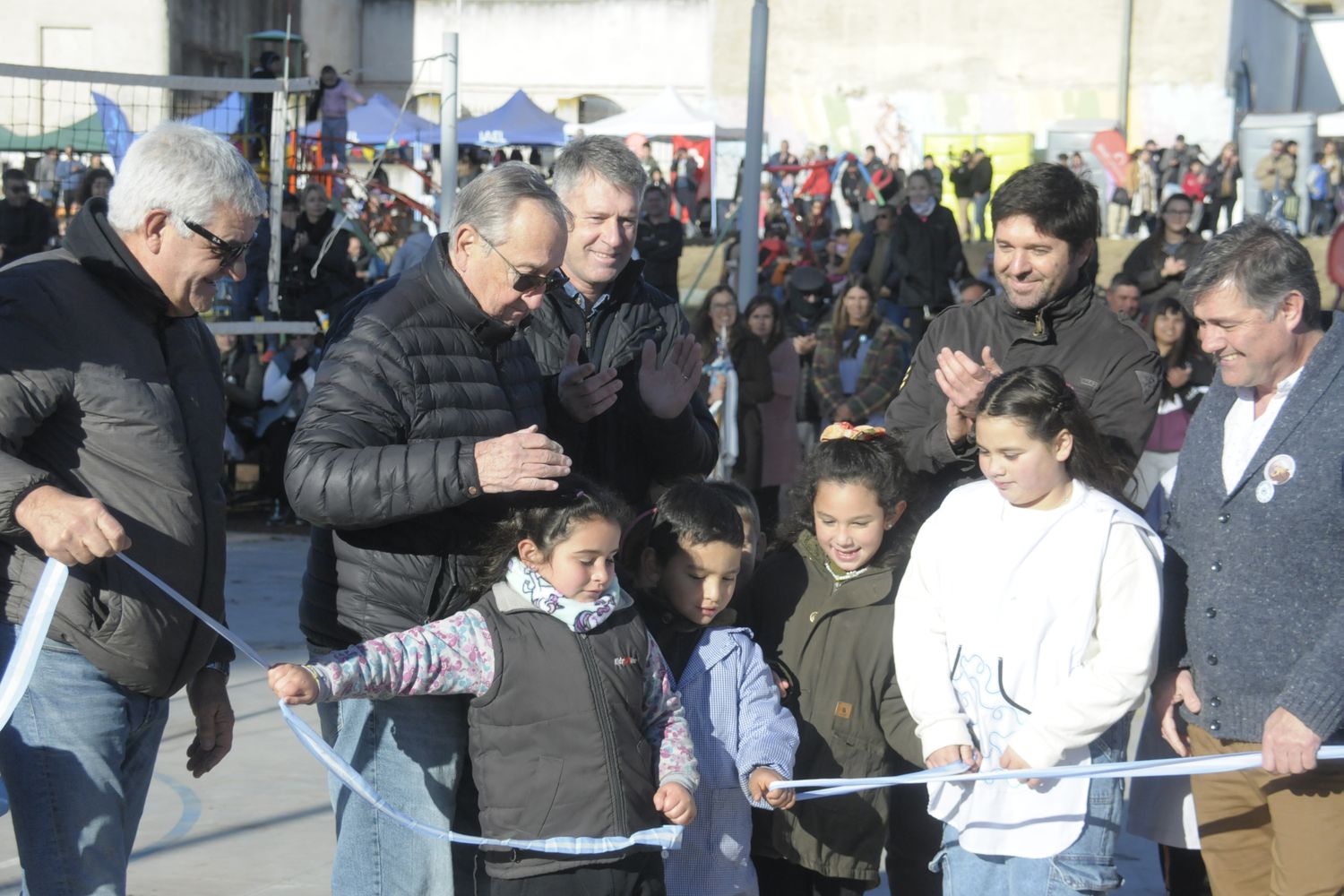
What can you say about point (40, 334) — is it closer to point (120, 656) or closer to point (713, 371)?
point (120, 656)

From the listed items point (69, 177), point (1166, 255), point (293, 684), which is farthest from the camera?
point (69, 177)

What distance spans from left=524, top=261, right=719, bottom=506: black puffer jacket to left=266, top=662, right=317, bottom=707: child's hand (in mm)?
1090

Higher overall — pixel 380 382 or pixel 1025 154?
pixel 1025 154

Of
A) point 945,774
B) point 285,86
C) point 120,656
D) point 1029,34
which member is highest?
point 1029,34

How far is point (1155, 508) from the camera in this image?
3889 millimetres

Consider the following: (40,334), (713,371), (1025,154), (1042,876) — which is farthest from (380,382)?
(1025,154)

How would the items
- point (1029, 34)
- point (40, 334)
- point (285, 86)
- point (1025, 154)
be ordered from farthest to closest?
point (1029, 34) < point (1025, 154) < point (285, 86) < point (40, 334)

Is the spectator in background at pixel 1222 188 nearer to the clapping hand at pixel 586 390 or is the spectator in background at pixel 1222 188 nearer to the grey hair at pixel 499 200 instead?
the clapping hand at pixel 586 390

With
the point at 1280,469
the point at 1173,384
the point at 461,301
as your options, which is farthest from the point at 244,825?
the point at 1173,384

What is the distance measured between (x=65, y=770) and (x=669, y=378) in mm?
1677

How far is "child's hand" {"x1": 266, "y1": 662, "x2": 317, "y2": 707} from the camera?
2773 millimetres

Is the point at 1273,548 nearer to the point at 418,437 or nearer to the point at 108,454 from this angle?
the point at 418,437

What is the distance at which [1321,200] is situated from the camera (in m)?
24.0

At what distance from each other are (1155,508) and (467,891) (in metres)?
1.98
